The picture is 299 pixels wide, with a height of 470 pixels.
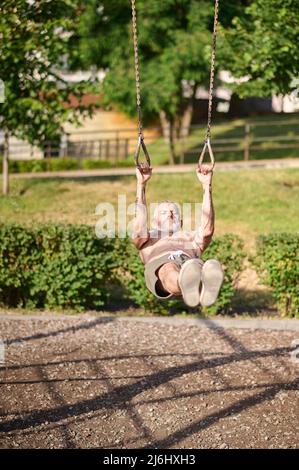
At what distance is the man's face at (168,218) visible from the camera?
755 centimetres

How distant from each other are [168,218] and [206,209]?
1.60 feet

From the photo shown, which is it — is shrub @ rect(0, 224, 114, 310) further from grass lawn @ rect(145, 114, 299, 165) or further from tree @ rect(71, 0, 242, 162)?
grass lawn @ rect(145, 114, 299, 165)

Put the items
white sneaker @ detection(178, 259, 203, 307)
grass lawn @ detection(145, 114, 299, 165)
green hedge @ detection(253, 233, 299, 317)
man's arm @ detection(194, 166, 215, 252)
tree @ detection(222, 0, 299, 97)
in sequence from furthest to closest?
grass lawn @ detection(145, 114, 299, 165) < tree @ detection(222, 0, 299, 97) < green hedge @ detection(253, 233, 299, 317) < man's arm @ detection(194, 166, 215, 252) < white sneaker @ detection(178, 259, 203, 307)

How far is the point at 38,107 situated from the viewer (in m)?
17.5

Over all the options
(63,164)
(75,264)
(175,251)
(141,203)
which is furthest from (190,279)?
(63,164)

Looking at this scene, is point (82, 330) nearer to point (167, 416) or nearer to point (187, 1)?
point (167, 416)

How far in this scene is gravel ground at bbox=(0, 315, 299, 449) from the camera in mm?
7223

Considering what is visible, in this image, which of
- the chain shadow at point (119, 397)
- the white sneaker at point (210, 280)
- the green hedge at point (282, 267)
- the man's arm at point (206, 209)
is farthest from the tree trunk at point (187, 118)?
the white sneaker at point (210, 280)

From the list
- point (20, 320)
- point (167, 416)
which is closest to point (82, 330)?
point (20, 320)

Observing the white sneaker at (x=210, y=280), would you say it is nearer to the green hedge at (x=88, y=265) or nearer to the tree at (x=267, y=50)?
the green hedge at (x=88, y=265)

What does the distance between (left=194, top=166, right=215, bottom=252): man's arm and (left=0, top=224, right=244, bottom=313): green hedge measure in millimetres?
4504

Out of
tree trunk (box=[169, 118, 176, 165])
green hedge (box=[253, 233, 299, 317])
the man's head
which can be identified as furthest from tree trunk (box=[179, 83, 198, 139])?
the man's head

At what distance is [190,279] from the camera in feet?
22.1

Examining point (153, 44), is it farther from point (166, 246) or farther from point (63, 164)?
point (166, 246)
